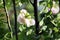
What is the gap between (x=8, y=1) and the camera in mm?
1023

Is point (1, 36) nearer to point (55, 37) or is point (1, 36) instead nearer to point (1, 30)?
point (1, 30)

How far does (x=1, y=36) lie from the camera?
1.04 meters

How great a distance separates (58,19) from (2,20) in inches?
12.3

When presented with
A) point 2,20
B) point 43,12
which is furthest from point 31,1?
point 2,20

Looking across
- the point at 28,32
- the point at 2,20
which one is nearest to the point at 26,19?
the point at 28,32

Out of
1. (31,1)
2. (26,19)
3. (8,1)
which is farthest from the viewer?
(26,19)

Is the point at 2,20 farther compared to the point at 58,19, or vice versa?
the point at 58,19

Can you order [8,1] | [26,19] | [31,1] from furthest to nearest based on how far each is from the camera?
[26,19], [31,1], [8,1]

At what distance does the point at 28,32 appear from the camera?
44.6 inches

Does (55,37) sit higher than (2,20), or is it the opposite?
(2,20)

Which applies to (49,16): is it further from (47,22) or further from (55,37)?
(55,37)

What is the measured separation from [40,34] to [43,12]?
0.12m

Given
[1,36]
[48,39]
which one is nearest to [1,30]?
[1,36]

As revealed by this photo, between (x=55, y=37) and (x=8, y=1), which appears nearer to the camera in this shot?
(x=8, y=1)
